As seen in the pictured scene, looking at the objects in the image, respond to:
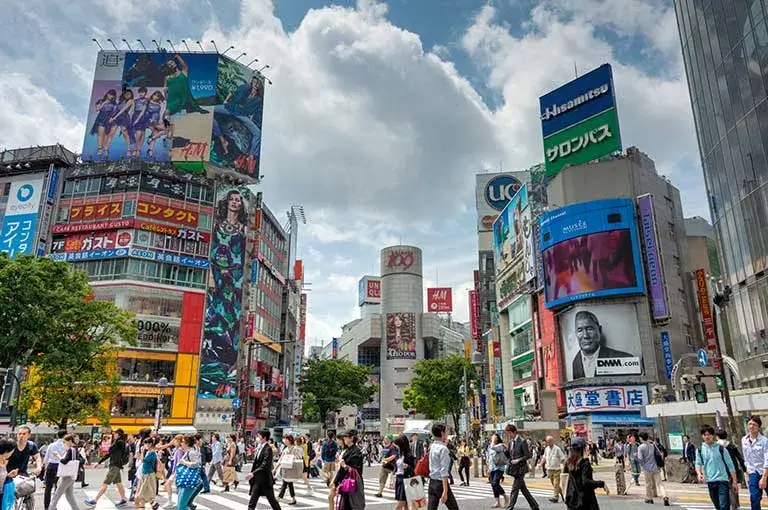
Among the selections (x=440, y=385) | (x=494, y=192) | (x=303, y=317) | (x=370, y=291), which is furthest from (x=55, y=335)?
(x=370, y=291)

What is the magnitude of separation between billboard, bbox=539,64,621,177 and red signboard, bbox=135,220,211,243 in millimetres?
30429

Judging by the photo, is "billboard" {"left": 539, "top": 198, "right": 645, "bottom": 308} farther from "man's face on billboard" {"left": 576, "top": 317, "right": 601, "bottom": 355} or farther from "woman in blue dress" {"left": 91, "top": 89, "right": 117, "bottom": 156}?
"woman in blue dress" {"left": 91, "top": 89, "right": 117, "bottom": 156}

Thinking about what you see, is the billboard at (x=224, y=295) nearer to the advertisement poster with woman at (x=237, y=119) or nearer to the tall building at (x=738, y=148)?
the advertisement poster with woman at (x=237, y=119)

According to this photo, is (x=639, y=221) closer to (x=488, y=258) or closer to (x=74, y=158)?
(x=488, y=258)

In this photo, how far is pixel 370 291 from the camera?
125 metres

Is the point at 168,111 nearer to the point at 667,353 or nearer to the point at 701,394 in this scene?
the point at 667,353

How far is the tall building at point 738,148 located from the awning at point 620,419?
1497cm

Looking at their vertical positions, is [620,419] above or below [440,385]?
below

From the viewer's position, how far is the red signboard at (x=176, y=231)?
163 feet

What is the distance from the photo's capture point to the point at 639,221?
42125 mm

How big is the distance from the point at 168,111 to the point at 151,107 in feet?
5.38

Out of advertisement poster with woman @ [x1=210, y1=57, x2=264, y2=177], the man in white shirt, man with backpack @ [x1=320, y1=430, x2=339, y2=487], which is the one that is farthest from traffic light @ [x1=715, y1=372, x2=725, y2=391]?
advertisement poster with woman @ [x1=210, y1=57, x2=264, y2=177]

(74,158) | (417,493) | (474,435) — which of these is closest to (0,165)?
(74,158)

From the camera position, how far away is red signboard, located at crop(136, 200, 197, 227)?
50219 millimetres
